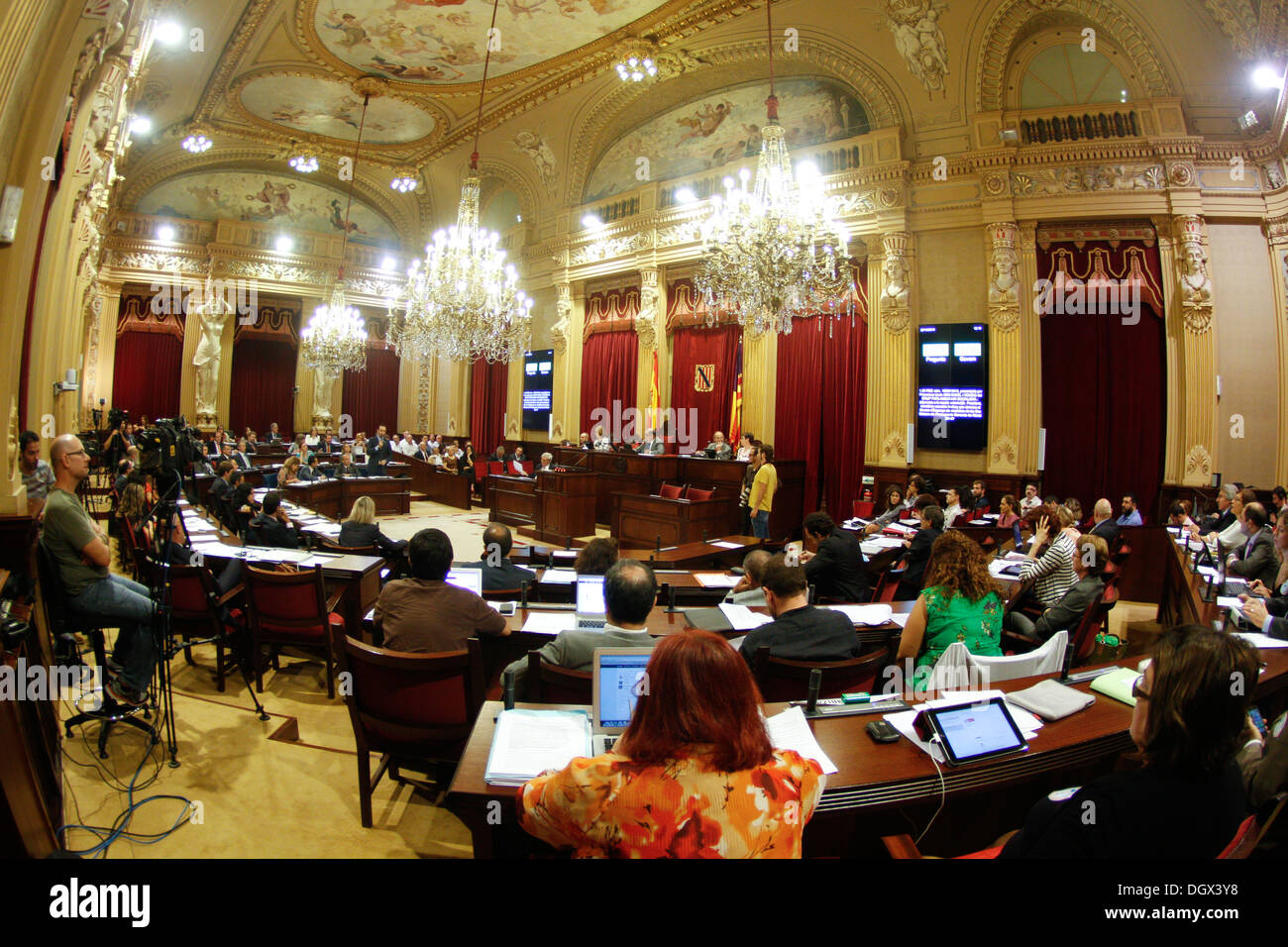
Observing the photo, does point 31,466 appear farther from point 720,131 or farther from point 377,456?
point 720,131

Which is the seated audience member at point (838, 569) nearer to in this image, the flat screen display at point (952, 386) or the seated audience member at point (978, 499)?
the seated audience member at point (978, 499)

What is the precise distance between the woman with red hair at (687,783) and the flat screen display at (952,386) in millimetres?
8184

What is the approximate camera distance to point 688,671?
1.17 m

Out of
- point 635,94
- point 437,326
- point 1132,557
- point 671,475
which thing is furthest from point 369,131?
point 1132,557

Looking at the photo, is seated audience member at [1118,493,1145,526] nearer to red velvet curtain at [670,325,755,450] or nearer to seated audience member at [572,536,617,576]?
red velvet curtain at [670,325,755,450]

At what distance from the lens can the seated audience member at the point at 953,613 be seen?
2627mm

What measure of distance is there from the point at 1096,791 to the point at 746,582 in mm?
2402

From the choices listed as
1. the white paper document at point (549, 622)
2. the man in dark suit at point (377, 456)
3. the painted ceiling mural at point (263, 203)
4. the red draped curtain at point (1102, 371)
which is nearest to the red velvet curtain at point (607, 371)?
the man in dark suit at point (377, 456)

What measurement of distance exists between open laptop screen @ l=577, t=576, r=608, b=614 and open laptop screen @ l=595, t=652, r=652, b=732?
1136 mm

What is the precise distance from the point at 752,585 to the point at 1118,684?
1.68 metres

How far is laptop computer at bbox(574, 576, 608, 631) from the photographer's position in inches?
109

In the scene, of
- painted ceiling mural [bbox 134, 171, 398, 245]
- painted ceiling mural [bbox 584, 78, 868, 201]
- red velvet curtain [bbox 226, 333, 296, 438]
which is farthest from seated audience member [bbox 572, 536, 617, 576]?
painted ceiling mural [bbox 134, 171, 398, 245]

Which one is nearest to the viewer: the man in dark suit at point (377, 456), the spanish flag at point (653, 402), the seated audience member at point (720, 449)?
the seated audience member at point (720, 449)
